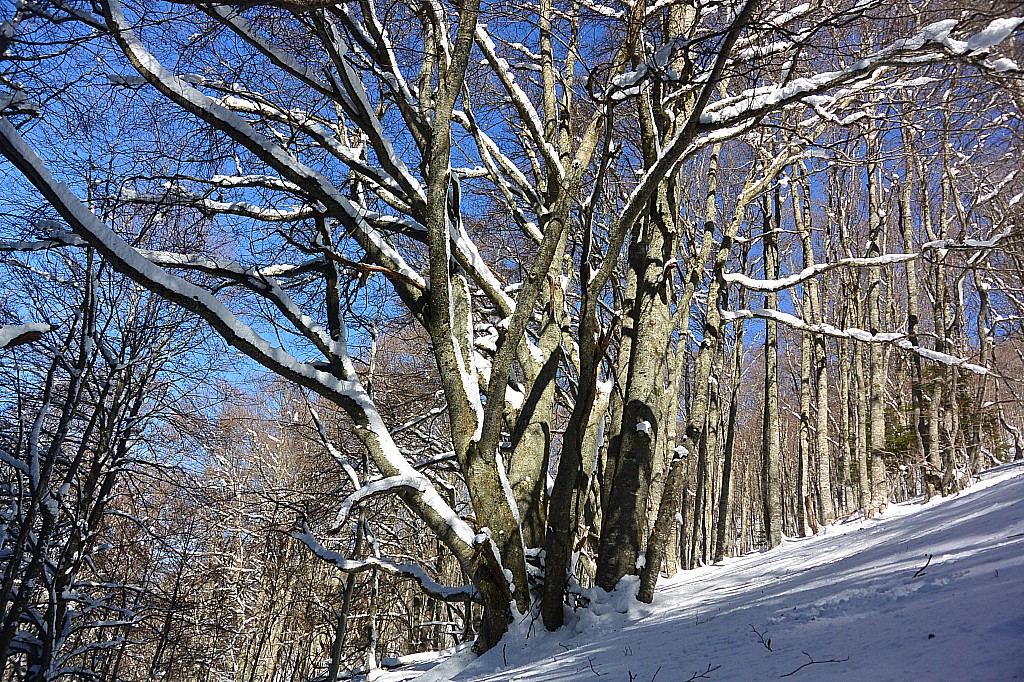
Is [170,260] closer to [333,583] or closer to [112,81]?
[112,81]

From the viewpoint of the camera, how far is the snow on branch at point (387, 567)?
5355 millimetres

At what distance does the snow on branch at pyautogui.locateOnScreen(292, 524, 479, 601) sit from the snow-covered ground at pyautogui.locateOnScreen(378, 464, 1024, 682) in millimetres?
475

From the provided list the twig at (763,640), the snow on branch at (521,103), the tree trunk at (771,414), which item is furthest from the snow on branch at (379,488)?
the tree trunk at (771,414)

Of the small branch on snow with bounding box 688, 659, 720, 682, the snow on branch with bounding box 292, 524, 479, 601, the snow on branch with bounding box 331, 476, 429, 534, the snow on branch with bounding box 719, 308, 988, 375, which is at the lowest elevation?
the small branch on snow with bounding box 688, 659, 720, 682

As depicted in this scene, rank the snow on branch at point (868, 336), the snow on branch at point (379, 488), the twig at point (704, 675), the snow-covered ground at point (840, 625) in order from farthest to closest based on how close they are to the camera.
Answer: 1. the snow on branch at point (868, 336)
2. the snow on branch at point (379, 488)
3. the twig at point (704, 675)
4. the snow-covered ground at point (840, 625)

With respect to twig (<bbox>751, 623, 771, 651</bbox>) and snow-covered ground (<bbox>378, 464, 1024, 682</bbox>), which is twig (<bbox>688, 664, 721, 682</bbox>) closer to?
snow-covered ground (<bbox>378, 464, 1024, 682</bbox>)

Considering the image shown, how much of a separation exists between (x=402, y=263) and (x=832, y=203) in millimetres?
13213

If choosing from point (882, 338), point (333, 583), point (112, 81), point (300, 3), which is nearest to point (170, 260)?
point (112, 81)

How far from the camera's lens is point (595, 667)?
3.33 meters

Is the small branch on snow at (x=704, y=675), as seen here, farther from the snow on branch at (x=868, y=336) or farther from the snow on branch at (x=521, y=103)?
the snow on branch at (x=521, y=103)

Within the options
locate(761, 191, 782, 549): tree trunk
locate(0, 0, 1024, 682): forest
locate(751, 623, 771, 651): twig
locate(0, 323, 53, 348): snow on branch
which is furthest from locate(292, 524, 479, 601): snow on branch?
locate(761, 191, 782, 549): tree trunk

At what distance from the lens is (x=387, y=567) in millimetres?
5602

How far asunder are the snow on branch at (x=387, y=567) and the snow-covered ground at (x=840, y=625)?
1.56ft

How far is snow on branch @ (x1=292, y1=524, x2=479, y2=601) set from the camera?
536 cm
